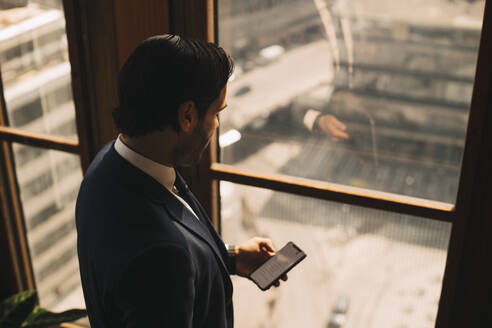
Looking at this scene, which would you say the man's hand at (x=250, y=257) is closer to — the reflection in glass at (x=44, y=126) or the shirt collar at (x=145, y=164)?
the shirt collar at (x=145, y=164)

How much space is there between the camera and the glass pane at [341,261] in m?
1.30

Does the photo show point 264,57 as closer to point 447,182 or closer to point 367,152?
point 367,152

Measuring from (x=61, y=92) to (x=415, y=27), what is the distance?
3.30 feet

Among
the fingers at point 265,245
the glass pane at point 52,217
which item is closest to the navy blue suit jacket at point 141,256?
the fingers at point 265,245

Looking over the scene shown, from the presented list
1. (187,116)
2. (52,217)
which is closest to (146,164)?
(187,116)

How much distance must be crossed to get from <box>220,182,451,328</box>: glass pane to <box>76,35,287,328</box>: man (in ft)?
1.33

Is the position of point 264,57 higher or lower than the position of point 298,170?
higher

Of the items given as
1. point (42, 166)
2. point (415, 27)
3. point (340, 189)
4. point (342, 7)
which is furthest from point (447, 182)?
point (42, 166)

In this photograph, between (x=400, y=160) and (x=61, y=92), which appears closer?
(x=400, y=160)

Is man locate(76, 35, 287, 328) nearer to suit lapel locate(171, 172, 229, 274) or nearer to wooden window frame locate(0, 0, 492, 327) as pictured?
suit lapel locate(171, 172, 229, 274)

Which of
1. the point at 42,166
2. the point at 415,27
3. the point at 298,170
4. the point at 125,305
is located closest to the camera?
the point at 125,305

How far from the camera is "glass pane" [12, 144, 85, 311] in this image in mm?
1703

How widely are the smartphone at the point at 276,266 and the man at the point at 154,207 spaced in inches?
5.4

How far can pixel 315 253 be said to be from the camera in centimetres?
142
